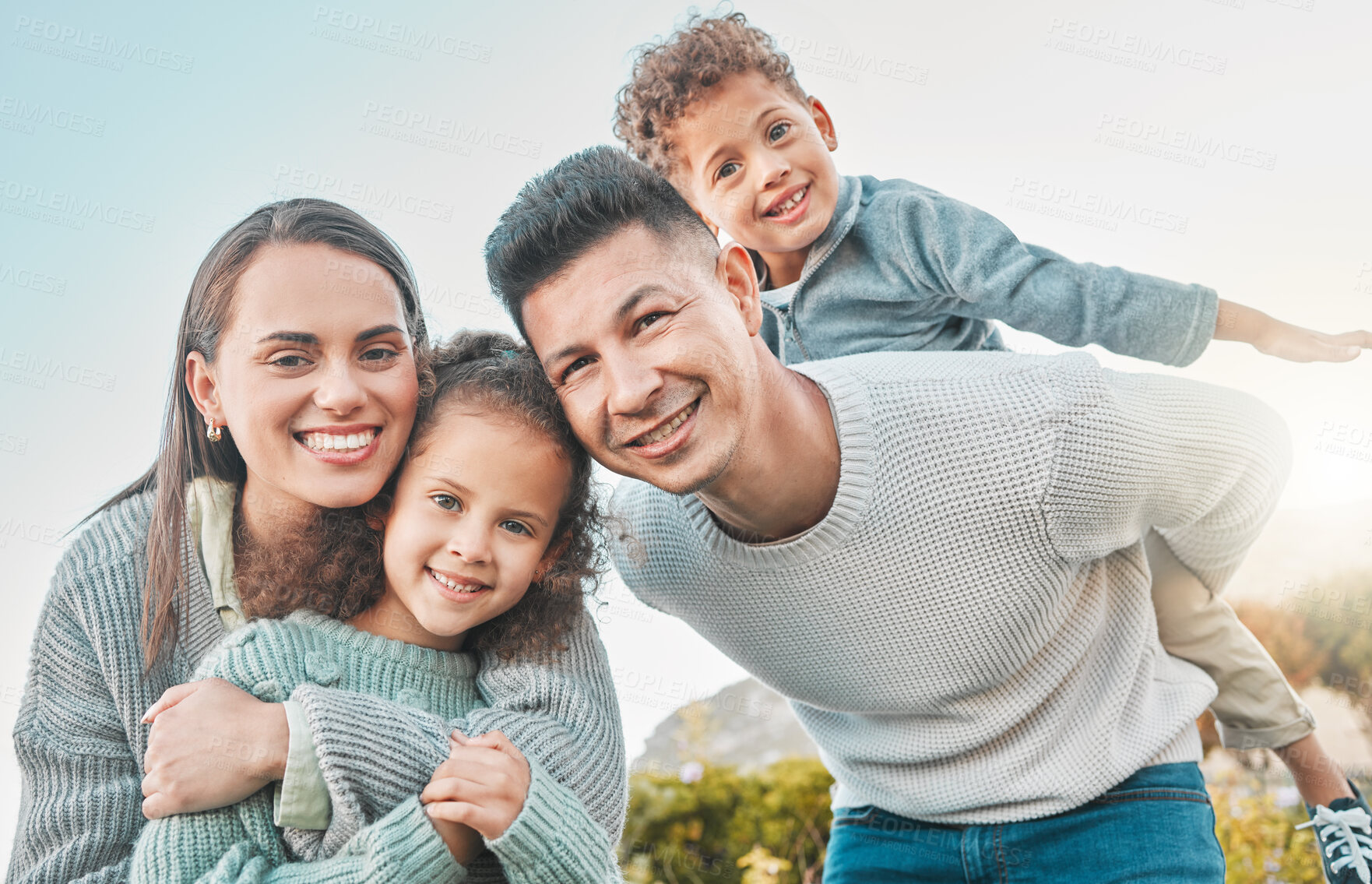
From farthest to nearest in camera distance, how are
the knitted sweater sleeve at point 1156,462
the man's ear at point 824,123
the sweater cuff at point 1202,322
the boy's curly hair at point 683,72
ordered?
the man's ear at point 824,123 → the boy's curly hair at point 683,72 → the sweater cuff at point 1202,322 → the knitted sweater sleeve at point 1156,462

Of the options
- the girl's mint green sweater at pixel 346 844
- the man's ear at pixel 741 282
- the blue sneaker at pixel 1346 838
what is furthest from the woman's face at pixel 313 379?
the blue sneaker at pixel 1346 838

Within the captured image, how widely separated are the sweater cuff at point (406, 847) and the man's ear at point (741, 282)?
3.32 ft

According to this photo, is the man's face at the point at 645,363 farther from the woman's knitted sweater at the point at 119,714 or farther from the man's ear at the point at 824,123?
the man's ear at the point at 824,123

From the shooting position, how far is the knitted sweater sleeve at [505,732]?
57.7 inches

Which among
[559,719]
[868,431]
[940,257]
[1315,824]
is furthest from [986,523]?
[1315,824]

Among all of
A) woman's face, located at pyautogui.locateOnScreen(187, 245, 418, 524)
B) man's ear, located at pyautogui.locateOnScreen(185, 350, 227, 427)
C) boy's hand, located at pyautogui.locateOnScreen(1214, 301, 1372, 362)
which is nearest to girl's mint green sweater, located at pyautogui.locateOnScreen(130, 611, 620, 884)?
woman's face, located at pyautogui.locateOnScreen(187, 245, 418, 524)

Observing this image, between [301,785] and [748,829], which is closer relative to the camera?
[301,785]

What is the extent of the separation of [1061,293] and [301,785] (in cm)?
181

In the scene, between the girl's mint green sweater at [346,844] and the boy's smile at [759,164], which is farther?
the boy's smile at [759,164]

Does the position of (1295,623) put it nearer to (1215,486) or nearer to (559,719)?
(1215,486)

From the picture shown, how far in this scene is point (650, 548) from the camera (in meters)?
2.17

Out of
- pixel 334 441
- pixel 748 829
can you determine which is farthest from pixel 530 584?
pixel 748 829

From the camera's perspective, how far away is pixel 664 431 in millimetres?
1768

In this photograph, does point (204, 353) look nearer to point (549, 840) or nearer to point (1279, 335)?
point (549, 840)
